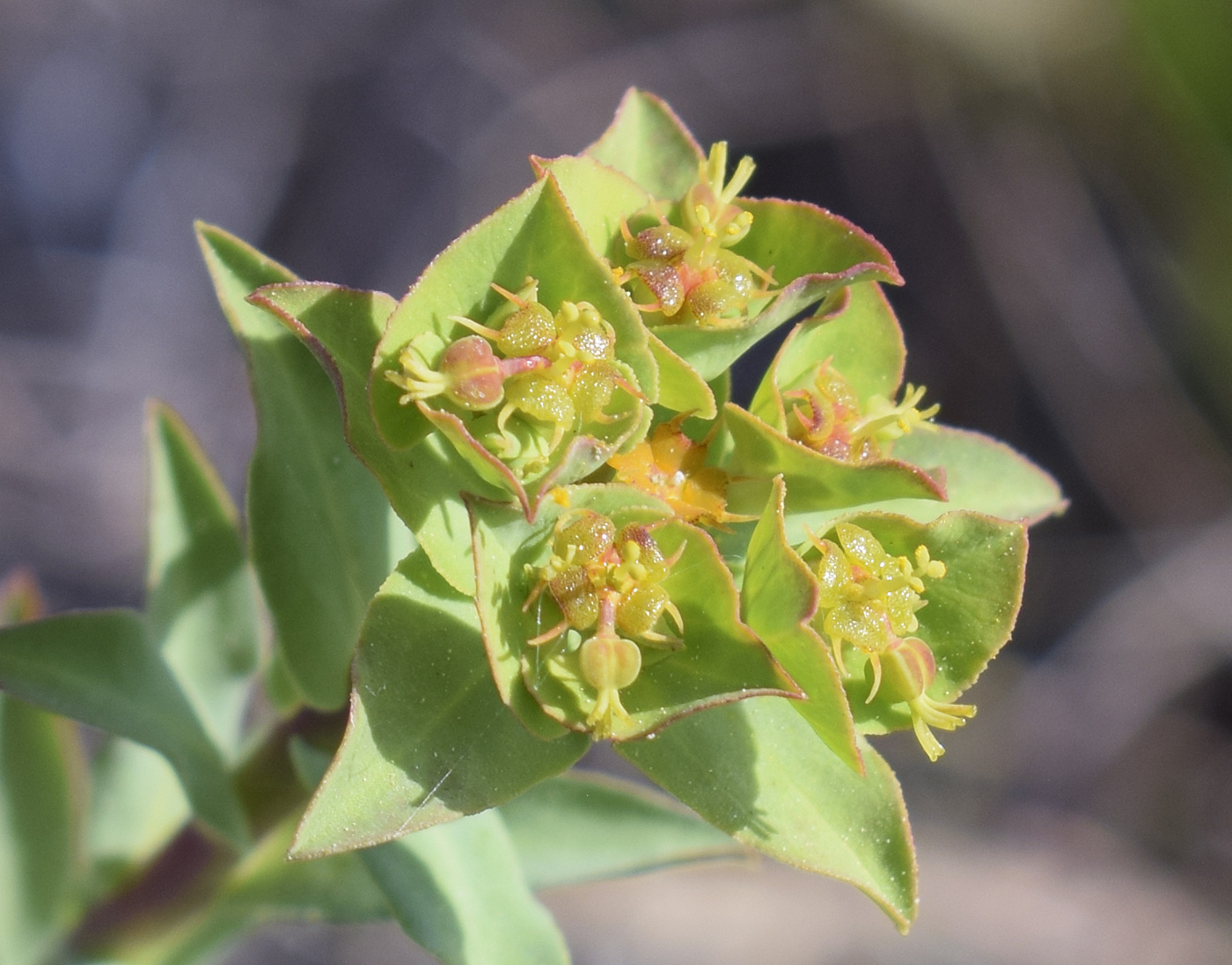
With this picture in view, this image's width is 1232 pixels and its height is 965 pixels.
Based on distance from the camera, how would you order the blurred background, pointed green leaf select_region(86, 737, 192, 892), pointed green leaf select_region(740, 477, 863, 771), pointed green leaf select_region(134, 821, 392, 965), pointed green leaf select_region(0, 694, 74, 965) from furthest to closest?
the blurred background, pointed green leaf select_region(86, 737, 192, 892), pointed green leaf select_region(0, 694, 74, 965), pointed green leaf select_region(134, 821, 392, 965), pointed green leaf select_region(740, 477, 863, 771)

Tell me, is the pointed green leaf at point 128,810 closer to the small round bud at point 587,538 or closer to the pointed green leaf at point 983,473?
the small round bud at point 587,538

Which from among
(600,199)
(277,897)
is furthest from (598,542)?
(277,897)

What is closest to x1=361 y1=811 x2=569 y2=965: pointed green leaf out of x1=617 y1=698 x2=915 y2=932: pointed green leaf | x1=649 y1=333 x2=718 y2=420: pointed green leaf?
x1=617 y1=698 x2=915 y2=932: pointed green leaf

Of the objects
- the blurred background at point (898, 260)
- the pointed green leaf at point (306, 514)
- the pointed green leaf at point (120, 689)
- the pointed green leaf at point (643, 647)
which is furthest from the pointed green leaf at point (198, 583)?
the blurred background at point (898, 260)

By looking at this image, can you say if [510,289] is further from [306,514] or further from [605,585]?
[306,514]

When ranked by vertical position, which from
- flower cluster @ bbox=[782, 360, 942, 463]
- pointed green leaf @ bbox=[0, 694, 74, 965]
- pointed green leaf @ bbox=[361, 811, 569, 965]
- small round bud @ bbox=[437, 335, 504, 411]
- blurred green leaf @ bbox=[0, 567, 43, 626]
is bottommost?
pointed green leaf @ bbox=[0, 694, 74, 965]

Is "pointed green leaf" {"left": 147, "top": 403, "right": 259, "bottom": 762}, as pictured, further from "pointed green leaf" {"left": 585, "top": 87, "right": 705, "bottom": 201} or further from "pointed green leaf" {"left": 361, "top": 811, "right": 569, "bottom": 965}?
"pointed green leaf" {"left": 585, "top": 87, "right": 705, "bottom": 201}
